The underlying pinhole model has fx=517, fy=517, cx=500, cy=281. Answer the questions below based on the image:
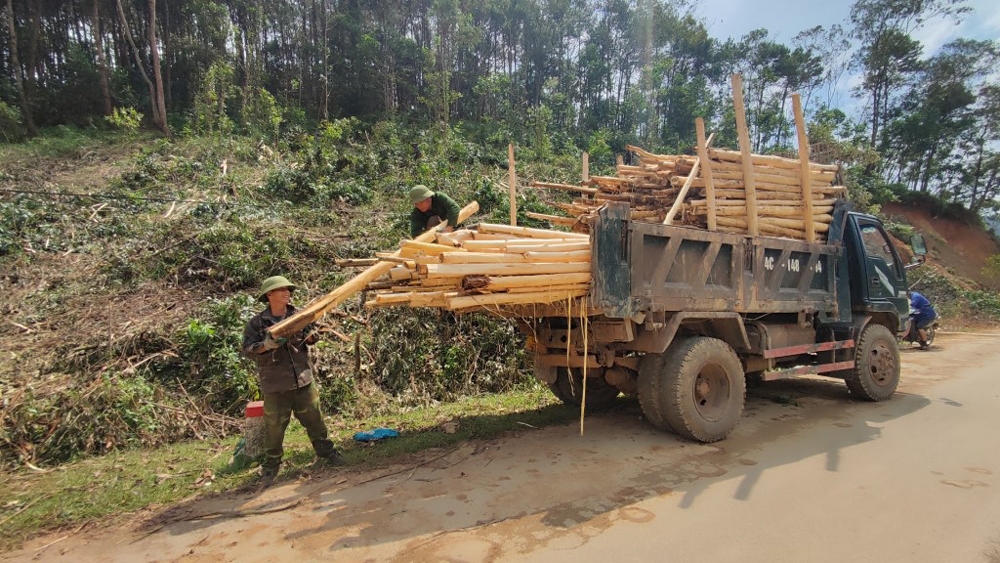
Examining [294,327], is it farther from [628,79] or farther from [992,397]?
[628,79]

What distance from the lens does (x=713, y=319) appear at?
5176mm

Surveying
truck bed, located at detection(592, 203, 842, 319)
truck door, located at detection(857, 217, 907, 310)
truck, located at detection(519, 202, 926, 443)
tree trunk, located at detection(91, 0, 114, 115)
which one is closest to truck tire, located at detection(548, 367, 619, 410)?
truck, located at detection(519, 202, 926, 443)

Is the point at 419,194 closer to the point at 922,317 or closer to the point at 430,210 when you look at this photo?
the point at 430,210

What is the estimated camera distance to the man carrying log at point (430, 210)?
5297mm

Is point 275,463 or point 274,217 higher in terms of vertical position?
point 274,217

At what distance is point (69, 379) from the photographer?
5.52 metres

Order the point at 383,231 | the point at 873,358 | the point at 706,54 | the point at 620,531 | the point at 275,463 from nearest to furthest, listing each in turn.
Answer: the point at 620,531, the point at 275,463, the point at 873,358, the point at 383,231, the point at 706,54

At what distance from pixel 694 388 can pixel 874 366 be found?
3.27m

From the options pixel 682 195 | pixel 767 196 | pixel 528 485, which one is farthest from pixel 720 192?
pixel 528 485

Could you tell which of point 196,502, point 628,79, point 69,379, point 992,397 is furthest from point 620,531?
point 628,79

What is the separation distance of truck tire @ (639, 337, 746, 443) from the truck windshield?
10.1ft

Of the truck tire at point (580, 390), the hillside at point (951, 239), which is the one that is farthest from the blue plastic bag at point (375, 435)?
the hillside at point (951, 239)

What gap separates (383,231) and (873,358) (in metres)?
7.81

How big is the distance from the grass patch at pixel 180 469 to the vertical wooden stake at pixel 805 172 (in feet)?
11.3
